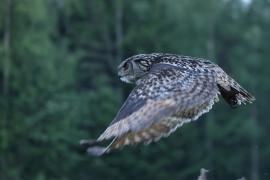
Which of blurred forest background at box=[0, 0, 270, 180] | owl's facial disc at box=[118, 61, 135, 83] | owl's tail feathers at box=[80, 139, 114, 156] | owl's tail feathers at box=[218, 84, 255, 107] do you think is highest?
owl's facial disc at box=[118, 61, 135, 83]

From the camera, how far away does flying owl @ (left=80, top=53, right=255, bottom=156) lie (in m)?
5.23

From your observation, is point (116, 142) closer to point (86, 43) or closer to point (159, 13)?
point (159, 13)

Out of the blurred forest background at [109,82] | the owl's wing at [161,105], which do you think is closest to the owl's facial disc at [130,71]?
the owl's wing at [161,105]

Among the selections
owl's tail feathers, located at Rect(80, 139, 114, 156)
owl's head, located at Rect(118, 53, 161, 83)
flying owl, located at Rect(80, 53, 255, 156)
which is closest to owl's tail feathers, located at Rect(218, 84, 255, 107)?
flying owl, located at Rect(80, 53, 255, 156)

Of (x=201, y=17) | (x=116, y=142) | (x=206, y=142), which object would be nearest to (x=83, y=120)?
(x=206, y=142)

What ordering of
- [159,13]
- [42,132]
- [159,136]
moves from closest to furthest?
[159,136] → [42,132] → [159,13]

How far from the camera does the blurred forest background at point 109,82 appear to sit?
2916 cm

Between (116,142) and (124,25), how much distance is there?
3002 cm

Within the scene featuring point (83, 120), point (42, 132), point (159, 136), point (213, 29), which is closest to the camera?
point (159, 136)

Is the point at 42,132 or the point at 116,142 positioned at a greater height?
the point at 116,142

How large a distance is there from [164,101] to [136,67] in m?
1.06

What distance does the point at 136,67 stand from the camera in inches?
254

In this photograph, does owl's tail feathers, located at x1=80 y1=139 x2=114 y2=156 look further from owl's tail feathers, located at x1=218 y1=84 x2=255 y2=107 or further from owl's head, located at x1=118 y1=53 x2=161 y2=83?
owl's tail feathers, located at x1=218 y1=84 x2=255 y2=107

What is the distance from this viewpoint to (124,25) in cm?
3512
